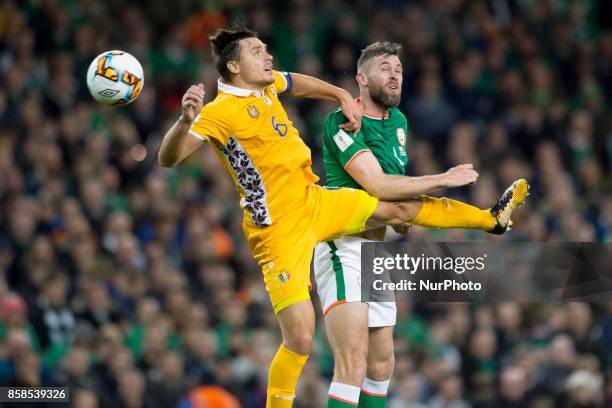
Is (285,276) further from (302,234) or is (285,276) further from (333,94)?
(333,94)

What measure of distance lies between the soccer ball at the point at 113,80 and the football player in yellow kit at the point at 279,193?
1.80 ft

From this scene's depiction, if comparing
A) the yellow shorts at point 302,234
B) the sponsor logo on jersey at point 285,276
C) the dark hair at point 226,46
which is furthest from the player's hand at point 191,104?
the sponsor logo on jersey at point 285,276

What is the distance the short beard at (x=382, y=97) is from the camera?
7387 mm

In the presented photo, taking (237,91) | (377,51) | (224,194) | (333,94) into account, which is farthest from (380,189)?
(224,194)

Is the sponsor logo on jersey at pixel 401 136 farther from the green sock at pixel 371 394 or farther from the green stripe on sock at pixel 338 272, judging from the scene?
the green sock at pixel 371 394

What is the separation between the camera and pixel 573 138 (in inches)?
578

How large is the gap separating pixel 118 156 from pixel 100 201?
2.50 feet

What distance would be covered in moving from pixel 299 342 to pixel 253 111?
1442 mm

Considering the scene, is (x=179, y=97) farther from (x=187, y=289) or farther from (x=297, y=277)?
(x=297, y=277)

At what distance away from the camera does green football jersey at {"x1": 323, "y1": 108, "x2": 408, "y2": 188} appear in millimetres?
7324

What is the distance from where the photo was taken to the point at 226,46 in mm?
7227

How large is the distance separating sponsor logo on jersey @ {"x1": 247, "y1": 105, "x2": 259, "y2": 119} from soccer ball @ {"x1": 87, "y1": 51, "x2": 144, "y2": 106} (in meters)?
0.75

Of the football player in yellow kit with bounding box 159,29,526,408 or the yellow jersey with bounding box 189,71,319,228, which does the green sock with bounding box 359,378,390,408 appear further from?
the yellow jersey with bounding box 189,71,319,228

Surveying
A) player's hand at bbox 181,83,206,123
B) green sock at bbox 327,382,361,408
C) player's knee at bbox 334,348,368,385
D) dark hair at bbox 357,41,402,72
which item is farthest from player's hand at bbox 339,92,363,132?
green sock at bbox 327,382,361,408
